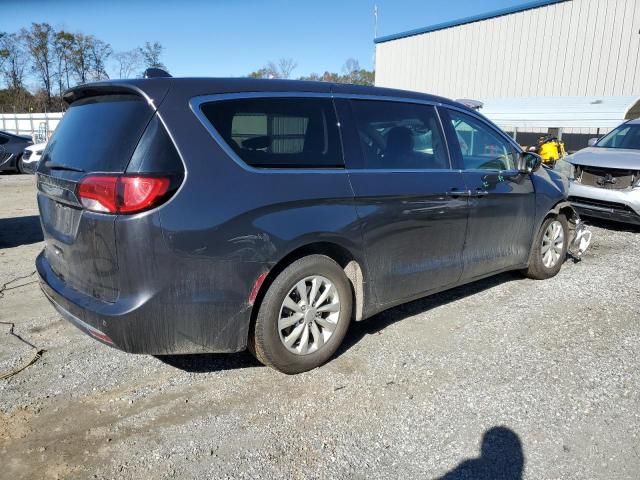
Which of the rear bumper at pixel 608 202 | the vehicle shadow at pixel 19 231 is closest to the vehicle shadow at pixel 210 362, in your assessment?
the vehicle shadow at pixel 19 231

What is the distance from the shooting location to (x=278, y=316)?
122 inches

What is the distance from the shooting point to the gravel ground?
99.7 inches

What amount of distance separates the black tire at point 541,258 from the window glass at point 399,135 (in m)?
1.72

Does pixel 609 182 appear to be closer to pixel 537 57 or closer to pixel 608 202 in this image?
pixel 608 202

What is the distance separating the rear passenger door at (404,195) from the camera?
3480 millimetres

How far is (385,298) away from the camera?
12.2 ft

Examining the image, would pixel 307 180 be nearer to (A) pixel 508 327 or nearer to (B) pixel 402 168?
(B) pixel 402 168

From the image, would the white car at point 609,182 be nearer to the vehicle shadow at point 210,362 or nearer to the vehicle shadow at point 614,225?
the vehicle shadow at point 614,225

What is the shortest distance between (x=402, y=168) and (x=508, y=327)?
162 cm

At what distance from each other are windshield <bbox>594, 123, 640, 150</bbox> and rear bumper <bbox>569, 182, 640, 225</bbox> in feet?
4.40

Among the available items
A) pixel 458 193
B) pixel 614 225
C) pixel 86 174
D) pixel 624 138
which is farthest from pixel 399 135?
pixel 624 138

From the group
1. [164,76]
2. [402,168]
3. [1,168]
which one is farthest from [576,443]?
[1,168]

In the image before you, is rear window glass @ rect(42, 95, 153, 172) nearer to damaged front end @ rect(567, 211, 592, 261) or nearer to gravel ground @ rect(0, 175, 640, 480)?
gravel ground @ rect(0, 175, 640, 480)

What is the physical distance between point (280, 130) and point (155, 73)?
0.85 meters
